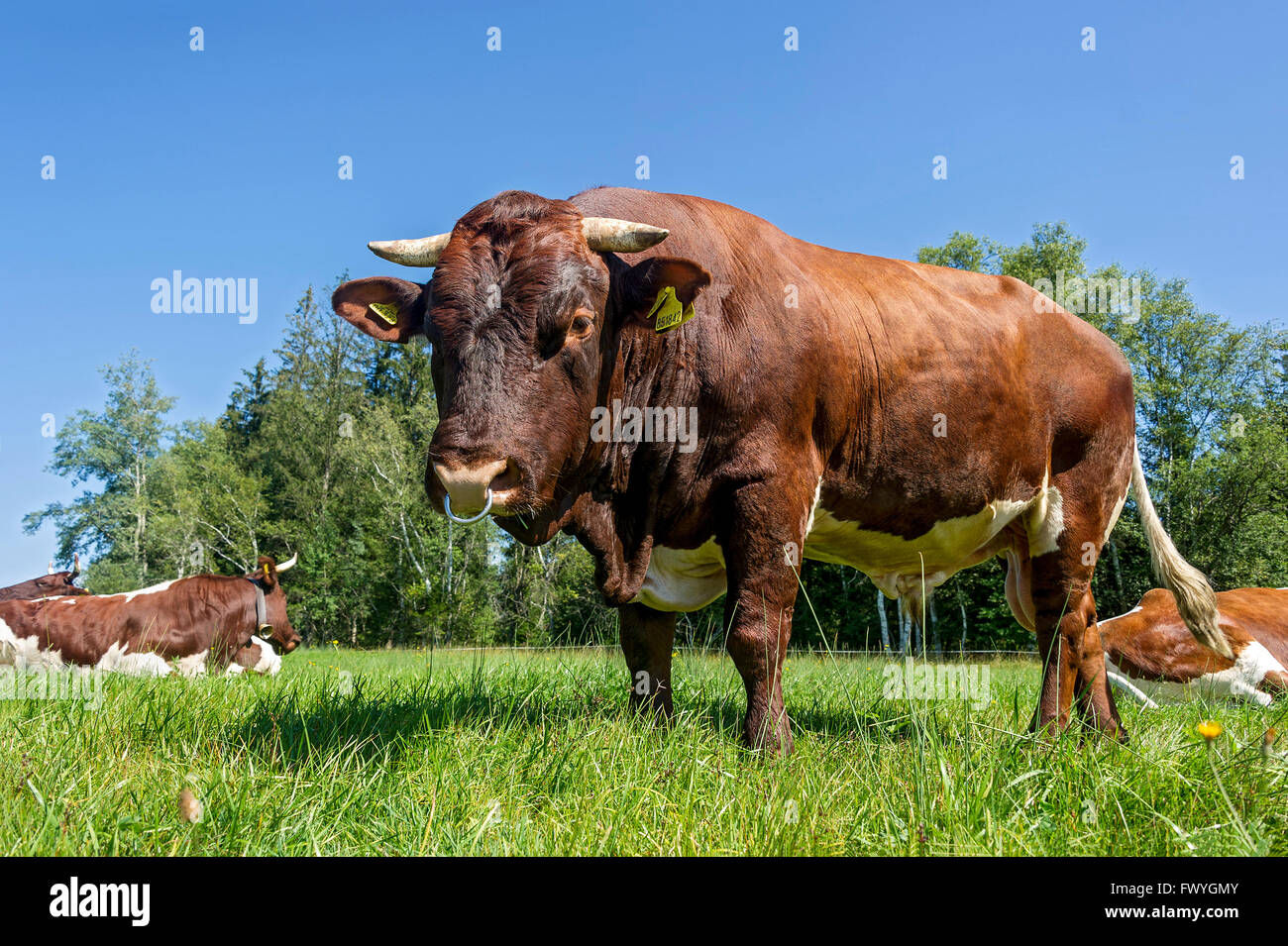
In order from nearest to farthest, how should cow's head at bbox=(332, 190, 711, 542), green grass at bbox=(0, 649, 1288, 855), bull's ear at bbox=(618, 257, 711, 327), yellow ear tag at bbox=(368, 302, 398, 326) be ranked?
green grass at bbox=(0, 649, 1288, 855) < cow's head at bbox=(332, 190, 711, 542) < bull's ear at bbox=(618, 257, 711, 327) < yellow ear tag at bbox=(368, 302, 398, 326)

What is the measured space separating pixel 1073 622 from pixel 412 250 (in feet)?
13.3

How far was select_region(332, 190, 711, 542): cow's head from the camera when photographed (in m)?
2.98

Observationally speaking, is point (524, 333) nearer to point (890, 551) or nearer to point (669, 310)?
point (669, 310)

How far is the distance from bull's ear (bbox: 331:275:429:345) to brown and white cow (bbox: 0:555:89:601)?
1172 centimetres

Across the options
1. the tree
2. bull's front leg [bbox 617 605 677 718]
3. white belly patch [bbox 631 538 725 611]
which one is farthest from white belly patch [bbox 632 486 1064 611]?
the tree

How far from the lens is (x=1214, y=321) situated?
3219 centimetres

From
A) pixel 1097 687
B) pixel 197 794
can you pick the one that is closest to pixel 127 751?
pixel 197 794

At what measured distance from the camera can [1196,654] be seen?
22.1ft

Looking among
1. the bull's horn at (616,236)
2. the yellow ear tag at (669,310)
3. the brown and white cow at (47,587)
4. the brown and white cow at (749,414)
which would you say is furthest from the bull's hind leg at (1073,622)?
the brown and white cow at (47,587)

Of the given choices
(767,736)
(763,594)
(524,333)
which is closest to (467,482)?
(524,333)

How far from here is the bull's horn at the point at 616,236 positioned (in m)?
3.48

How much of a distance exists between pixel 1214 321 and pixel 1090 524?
3439 centimetres

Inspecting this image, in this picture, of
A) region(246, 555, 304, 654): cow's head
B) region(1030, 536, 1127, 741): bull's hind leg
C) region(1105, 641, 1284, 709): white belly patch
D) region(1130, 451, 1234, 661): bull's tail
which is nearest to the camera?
region(1030, 536, 1127, 741): bull's hind leg

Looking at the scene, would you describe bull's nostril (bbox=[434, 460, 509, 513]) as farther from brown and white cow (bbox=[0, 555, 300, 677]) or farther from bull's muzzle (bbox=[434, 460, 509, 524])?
brown and white cow (bbox=[0, 555, 300, 677])
